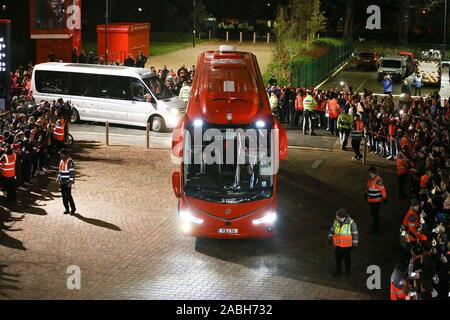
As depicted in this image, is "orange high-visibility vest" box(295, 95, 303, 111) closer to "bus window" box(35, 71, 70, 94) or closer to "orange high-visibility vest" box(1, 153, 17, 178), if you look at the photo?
"bus window" box(35, 71, 70, 94)

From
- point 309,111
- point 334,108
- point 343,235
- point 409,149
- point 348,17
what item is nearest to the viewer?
point 343,235

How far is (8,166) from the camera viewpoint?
771 inches

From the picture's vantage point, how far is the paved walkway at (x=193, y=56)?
50031 mm

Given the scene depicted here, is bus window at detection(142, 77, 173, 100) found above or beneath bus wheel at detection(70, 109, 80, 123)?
above

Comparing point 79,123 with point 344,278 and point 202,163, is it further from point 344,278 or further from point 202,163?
point 344,278

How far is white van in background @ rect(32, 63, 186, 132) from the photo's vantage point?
2969cm

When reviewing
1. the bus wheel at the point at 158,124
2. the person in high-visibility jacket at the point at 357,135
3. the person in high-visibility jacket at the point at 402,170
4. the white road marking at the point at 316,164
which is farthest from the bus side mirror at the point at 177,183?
the bus wheel at the point at 158,124

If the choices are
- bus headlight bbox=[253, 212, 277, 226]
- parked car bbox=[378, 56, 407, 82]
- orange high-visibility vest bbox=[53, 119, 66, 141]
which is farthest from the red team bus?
parked car bbox=[378, 56, 407, 82]

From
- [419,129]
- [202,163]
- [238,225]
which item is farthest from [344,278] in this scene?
[419,129]

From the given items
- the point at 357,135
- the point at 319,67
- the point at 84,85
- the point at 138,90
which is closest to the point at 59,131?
the point at 138,90

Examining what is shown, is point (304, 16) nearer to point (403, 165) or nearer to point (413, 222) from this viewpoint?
point (403, 165)

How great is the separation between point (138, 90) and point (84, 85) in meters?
2.33

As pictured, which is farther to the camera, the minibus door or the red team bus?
the minibus door

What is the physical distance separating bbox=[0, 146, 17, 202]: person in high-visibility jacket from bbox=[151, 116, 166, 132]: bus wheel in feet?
33.1
